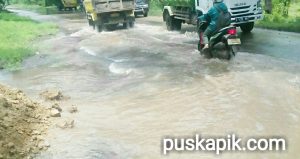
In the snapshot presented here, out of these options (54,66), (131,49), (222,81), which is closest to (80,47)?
(131,49)

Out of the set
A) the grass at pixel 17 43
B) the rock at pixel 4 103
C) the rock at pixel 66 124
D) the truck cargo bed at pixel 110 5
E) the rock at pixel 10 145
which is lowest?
the rock at pixel 66 124

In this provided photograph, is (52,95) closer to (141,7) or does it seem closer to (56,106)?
(56,106)

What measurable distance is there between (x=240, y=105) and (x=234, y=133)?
1373 millimetres

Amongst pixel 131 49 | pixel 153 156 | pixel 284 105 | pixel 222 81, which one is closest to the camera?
pixel 153 156

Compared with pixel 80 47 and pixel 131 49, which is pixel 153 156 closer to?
pixel 131 49

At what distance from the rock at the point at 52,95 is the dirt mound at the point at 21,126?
0.80 m

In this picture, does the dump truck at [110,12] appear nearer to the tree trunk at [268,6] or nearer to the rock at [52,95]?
the tree trunk at [268,6]

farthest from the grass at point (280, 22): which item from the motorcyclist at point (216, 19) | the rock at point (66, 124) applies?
the rock at point (66, 124)

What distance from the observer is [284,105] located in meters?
7.20

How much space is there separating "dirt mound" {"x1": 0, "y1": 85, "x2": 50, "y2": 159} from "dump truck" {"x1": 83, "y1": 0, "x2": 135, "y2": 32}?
542 inches

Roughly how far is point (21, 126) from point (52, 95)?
2264 mm

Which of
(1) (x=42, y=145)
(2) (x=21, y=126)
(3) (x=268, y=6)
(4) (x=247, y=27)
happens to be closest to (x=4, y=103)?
(2) (x=21, y=126)

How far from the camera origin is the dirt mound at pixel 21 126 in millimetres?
5609

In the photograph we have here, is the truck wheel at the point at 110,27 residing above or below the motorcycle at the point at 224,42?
below
